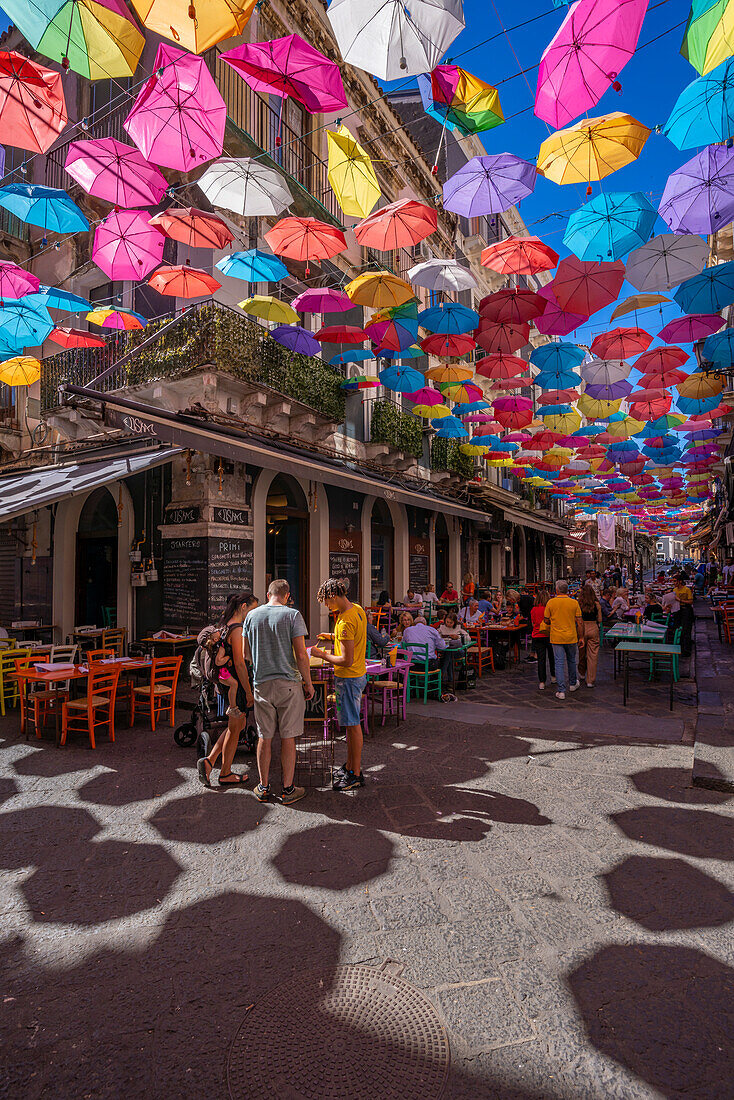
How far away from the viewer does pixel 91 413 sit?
8852mm

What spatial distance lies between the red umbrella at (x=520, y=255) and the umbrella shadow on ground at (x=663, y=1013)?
682 cm

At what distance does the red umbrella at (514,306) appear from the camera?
25.9ft

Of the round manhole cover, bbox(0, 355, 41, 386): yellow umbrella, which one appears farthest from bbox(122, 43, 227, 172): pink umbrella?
the round manhole cover

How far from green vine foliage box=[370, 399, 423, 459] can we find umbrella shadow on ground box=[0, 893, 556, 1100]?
1260 cm

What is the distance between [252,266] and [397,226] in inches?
82.4

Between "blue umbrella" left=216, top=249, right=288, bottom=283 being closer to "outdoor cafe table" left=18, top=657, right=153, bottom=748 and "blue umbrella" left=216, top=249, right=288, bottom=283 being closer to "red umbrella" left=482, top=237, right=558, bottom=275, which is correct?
"red umbrella" left=482, top=237, right=558, bottom=275

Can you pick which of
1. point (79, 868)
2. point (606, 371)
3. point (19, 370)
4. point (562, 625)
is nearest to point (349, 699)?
point (79, 868)

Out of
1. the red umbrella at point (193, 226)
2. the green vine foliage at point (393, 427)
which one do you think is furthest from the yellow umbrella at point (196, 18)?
the green vine foliage at point (393, 427)

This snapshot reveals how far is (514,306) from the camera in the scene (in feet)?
26.3

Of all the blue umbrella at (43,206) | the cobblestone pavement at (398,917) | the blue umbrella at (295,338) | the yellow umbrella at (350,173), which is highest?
the yellow umbrella at (350,173)

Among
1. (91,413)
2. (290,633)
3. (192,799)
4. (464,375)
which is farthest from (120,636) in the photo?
(464,375)

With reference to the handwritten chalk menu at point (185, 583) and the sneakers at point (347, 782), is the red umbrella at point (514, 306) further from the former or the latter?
the sneakers at point (347, 782)

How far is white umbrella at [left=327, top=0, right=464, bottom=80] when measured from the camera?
456 centimetres

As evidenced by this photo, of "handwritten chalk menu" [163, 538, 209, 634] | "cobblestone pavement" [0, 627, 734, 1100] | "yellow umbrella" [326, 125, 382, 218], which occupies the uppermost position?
"yellow umbrella" [326, 125, 382, 218]
